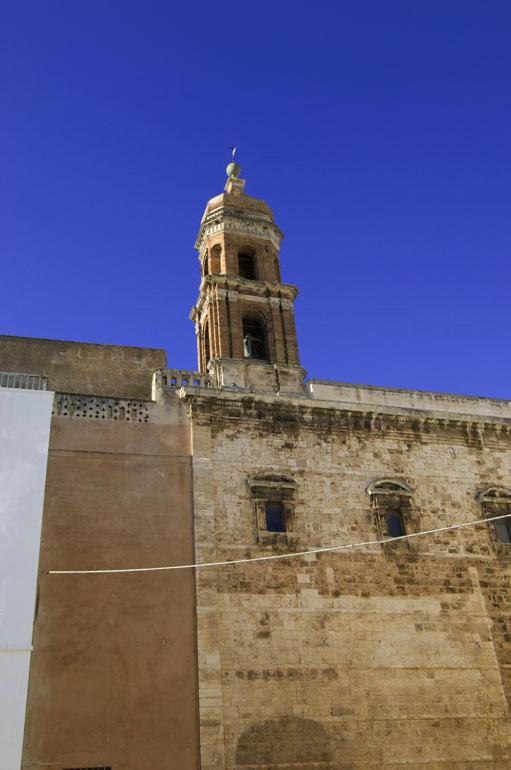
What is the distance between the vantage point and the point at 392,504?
1482cm

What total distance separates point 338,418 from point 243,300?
12.2 feet

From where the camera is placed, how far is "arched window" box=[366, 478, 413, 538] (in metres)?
14.6

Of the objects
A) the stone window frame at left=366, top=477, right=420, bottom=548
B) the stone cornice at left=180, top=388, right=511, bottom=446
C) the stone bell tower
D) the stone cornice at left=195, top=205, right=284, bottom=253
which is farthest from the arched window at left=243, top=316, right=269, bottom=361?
the stone window frame at left=366, top=477, right=420, bottom=548

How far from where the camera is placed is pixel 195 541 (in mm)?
13180

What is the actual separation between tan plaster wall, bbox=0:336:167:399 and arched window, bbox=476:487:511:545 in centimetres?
695

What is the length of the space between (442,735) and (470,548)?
3.51 metres

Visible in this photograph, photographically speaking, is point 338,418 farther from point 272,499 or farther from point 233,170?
point 233,170

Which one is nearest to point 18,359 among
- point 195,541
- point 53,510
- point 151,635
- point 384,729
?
point 53,510

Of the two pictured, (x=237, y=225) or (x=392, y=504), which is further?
(x=237, y=225)

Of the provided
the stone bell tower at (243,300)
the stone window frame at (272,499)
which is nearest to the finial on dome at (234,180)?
the stone bell tower at (243,300)

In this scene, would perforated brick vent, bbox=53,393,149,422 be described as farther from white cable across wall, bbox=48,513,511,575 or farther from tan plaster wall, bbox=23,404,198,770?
white cable across wall, bbox=48,513,511,575

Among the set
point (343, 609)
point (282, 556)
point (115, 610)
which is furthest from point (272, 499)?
point (115, 610)

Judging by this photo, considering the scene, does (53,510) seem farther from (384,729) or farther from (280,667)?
(384,729)

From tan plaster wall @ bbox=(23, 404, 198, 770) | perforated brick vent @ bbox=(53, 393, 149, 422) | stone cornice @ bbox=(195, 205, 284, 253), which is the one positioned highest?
stone cornice @ bbox=(195, 205, 284, 253)
